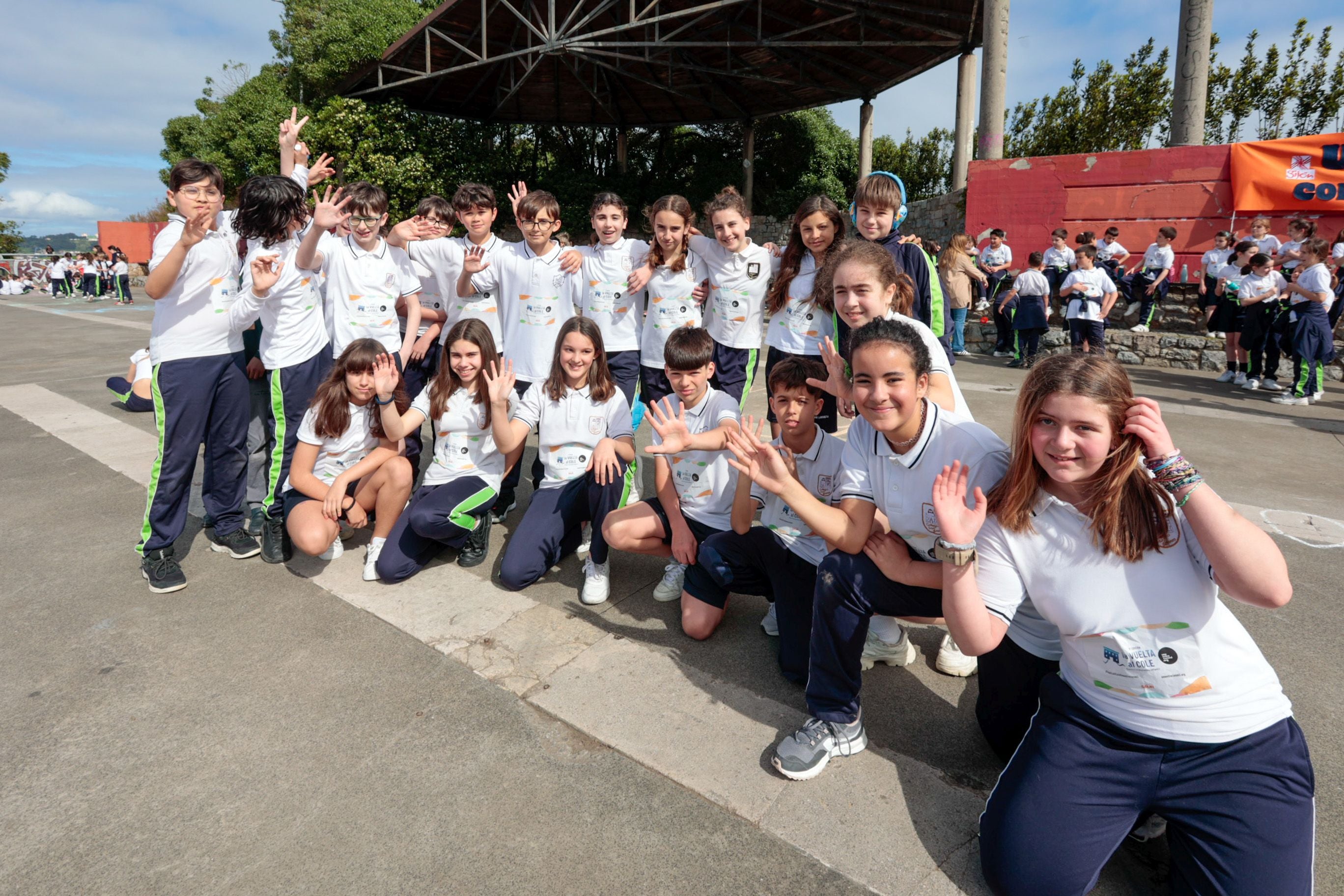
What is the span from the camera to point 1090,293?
9195 millimetres

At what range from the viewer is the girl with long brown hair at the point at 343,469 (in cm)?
361

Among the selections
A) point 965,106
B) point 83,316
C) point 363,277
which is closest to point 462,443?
point 363,277

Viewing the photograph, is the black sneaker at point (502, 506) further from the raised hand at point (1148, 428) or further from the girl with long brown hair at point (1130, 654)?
the raised hand at point (1148, 428)

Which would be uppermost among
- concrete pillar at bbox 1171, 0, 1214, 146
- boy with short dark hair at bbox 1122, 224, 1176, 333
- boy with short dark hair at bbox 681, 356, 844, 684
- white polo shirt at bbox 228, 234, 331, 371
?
concrete pillar at bbox 1171, 0, 1214, 146

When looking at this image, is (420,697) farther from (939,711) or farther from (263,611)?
(939,711)

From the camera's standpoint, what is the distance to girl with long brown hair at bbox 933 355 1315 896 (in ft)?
5.32

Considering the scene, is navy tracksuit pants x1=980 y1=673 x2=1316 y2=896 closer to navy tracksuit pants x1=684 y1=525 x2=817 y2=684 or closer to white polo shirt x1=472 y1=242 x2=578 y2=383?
navy tracksuit pants x1=684 y1=525 x2=817 y2=684

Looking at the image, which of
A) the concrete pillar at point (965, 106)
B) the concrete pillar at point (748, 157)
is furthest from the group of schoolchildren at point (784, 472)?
the concrete pillar at point (748, 157)

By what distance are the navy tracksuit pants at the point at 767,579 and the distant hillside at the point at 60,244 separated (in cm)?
3470

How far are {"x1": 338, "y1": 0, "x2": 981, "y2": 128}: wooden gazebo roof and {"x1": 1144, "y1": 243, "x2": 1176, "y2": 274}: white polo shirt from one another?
18.2ft

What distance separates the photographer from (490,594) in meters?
3.41

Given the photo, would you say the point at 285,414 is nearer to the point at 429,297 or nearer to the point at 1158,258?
the point at 429,297

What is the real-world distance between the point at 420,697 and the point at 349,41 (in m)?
17.8

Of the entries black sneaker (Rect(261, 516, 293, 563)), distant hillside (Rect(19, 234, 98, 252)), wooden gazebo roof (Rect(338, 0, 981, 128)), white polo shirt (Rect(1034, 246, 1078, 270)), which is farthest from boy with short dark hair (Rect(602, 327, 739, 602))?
distant hillside (Rect(19, 234, 98, 252))
